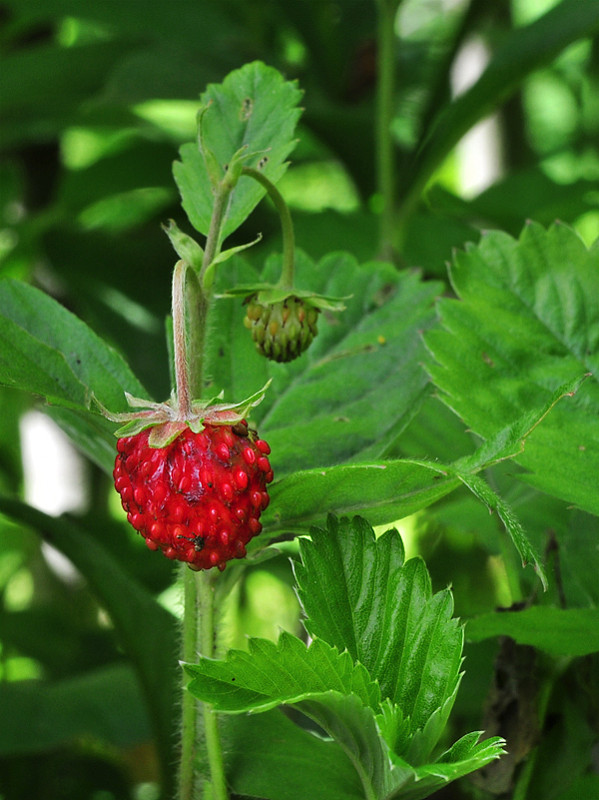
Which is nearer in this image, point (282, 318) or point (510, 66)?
point (282, 318)

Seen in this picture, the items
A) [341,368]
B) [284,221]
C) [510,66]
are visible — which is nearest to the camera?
[284,221]

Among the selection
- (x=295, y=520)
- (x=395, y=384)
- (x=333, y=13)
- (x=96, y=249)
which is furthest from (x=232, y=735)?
(x=333, y=13)

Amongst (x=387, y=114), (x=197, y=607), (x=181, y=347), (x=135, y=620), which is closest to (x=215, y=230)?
(x=181, y=347)

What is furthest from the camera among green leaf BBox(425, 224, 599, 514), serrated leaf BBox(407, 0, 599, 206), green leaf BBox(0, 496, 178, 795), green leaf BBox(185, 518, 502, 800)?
serrated leaf BBox(407, 0, 599, 206)

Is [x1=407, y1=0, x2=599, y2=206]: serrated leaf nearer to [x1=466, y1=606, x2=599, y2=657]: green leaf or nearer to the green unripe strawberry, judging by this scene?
the green unripe strawberry

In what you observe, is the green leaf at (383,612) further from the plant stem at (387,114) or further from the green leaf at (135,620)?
the plant stem at (387,114)

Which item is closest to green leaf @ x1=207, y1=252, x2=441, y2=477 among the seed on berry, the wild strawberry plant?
the wild strawberry plant

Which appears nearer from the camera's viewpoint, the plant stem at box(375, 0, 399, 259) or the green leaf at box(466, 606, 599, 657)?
the green leaf at box(466, 606, 599, 657)

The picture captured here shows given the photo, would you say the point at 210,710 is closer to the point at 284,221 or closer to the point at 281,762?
the point at 281,762

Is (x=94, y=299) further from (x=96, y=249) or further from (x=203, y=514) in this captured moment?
(x=203, y=514)
